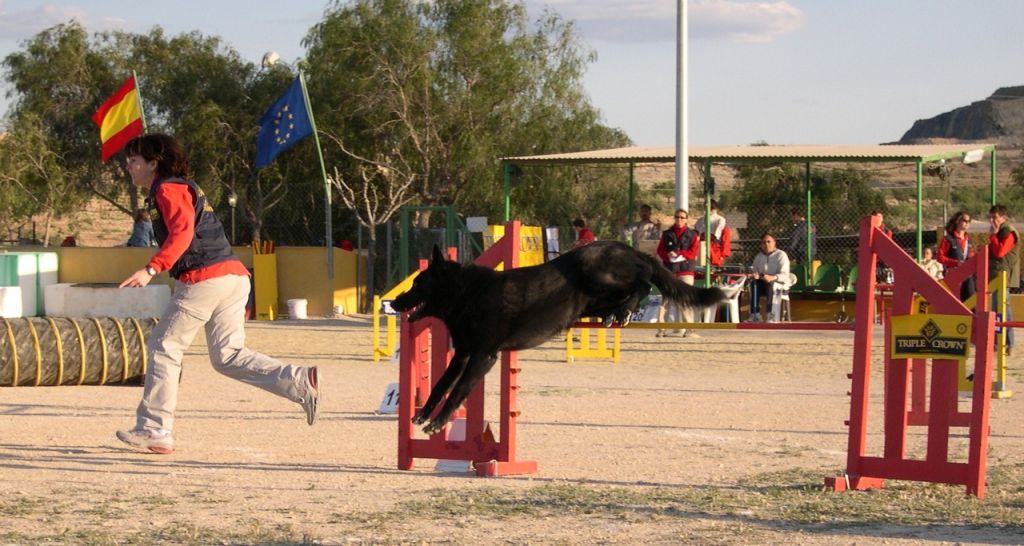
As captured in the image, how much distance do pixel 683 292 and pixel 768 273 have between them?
439 inches

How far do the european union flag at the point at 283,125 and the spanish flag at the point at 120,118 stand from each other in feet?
6.58

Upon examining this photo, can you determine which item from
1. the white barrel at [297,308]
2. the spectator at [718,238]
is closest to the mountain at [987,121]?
the spectator at [718,238]

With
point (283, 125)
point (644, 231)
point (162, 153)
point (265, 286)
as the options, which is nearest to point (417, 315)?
point (162, 153)

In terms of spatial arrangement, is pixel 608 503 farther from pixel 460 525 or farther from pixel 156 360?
pixel 156 360

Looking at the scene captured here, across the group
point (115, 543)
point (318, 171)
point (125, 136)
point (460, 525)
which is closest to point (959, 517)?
point (460, 525)

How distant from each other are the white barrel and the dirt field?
9378 mm

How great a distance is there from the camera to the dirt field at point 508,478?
5.93 metres

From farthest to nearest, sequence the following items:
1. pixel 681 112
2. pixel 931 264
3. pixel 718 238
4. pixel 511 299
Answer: pixel 718 238, pixel 681 112, pixel 931 264, pixel 511 299

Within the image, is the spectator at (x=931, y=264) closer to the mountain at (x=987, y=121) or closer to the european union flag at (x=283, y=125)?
the european union flag at (x=283, y=125)

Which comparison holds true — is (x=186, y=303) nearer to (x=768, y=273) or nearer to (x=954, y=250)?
(x=954, y=250)

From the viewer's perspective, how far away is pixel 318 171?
94.3 feet

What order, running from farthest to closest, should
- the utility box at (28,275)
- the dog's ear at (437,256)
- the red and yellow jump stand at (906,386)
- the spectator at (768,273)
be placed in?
the utility box at (28,275), the spectator at (768,273), the dog's ear at (437,256), the red and yellow jump stand at (906,386)

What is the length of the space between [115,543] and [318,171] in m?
23.5

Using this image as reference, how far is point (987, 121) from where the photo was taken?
66812mm
